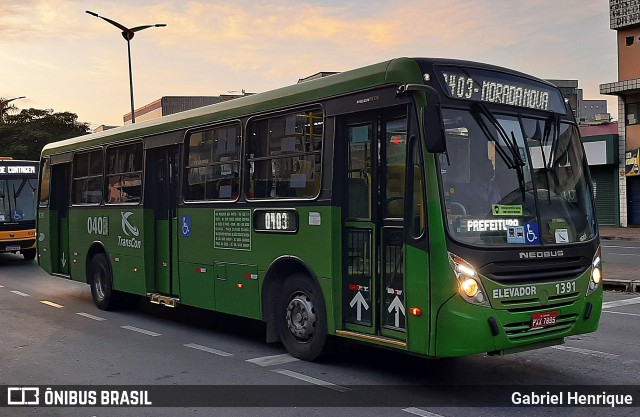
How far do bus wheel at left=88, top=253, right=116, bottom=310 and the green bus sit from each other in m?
2.89

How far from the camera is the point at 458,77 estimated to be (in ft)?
23.0

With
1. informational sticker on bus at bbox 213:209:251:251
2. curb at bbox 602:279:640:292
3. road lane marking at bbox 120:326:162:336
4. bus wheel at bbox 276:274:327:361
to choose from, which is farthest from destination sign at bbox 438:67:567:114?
curb at bbox 602:279:640:292

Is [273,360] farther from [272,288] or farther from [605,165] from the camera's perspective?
[605,165]

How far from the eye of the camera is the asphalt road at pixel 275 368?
21.5 feet

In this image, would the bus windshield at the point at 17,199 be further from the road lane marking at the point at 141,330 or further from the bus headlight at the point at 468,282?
the bus headlight at the point at 468,282

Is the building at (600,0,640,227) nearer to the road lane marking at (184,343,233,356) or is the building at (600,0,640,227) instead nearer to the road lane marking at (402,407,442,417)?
the road lane marking at (184,343,233,356)

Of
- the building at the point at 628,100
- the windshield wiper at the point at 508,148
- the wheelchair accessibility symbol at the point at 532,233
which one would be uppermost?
the building at the point at 628,100

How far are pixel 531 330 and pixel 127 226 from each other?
7.18 m

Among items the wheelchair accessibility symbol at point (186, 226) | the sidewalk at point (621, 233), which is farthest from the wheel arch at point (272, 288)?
the sidewalk at point (621, 233)

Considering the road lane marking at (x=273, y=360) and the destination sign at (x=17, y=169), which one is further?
the destination sign at (x=17, y=169)

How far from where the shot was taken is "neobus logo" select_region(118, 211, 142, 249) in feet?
38.0

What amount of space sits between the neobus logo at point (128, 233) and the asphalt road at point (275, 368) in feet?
3.98

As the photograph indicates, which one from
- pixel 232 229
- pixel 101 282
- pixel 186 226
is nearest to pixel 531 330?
pixel 232 229

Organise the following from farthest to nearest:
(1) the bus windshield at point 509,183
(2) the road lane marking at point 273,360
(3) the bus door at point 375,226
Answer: (2) the road lane marking at point 273,360, (3) the bus door at point 375,226, (1) the bus windshield at point 509,183
